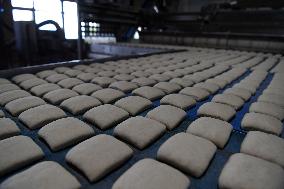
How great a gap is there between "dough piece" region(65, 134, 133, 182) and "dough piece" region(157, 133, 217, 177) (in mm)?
179

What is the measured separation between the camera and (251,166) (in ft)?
2.82

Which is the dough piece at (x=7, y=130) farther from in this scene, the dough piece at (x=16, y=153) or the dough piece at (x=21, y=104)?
the dough piece at (x=21, y=104)

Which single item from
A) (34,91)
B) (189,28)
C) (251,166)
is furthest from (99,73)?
(189,28)

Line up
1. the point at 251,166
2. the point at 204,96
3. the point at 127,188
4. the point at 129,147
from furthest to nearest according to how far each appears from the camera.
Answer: the point at 204,96 → the point at 129,147 → the point at 251,166 → the point at 127,188

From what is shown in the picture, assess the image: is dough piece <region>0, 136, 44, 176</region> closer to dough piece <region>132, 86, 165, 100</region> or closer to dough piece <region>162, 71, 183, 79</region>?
dough piece <region>132, 86, 165, 100</region>

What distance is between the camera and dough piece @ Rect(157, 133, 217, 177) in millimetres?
880

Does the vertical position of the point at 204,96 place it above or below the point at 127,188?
above

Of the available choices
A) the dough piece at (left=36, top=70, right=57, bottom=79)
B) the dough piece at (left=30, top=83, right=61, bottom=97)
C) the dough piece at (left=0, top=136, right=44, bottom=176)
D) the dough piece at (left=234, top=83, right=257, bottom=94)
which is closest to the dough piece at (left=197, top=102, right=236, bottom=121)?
the dough piece at (left=234, top=83, right=257, bottom=94)

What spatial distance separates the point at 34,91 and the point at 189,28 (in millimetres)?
5929

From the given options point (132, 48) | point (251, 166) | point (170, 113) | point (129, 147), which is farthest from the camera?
point (132, 48)

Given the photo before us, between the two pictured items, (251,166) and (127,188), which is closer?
(127,188)

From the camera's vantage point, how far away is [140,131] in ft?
3.63

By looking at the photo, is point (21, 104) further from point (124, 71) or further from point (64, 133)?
point (124, 71)

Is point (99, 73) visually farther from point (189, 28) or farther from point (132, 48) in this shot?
point (189, 28)
